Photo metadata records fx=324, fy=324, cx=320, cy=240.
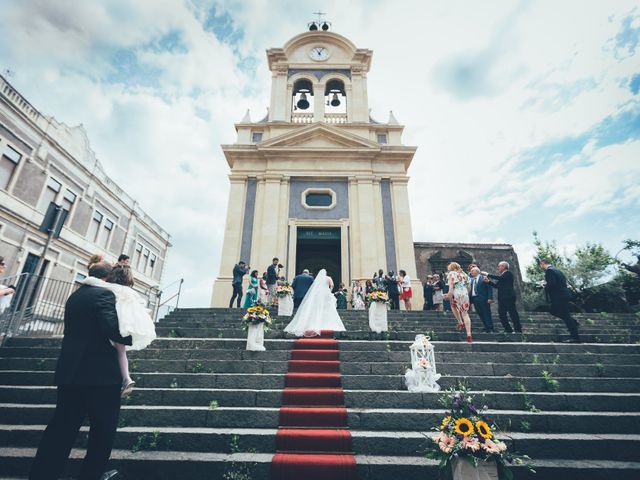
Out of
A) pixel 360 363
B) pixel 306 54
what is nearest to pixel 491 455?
pixel 360 363

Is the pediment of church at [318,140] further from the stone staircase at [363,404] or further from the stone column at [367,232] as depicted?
the stone staircase at [363,404]

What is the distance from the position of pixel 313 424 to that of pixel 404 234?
12797 mm

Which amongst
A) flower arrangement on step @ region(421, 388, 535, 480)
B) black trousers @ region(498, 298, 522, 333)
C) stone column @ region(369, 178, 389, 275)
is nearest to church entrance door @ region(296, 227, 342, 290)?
stone column @ region(369, 178, 389, 275)

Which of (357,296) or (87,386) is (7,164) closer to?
(357,296)

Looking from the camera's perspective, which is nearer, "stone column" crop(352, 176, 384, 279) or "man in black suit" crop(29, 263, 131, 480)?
"man in black suit" crop(29, 263, 131, 480)

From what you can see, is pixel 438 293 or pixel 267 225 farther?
pixel 267 225

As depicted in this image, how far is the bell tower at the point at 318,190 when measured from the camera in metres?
15.7

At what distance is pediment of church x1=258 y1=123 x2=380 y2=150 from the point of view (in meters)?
17.4

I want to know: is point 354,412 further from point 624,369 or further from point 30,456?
point 624,369

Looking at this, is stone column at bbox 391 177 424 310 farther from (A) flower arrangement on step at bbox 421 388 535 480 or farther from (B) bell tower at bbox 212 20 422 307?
(A) flower arrangement on step at bbox 421 388 535 480

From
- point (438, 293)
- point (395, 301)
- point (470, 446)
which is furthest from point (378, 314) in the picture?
point (438, 293)

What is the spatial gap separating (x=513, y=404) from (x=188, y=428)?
15.7 ft

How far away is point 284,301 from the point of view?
10.1 m

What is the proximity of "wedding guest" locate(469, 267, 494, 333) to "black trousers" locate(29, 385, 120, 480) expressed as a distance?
7918 millimetres
